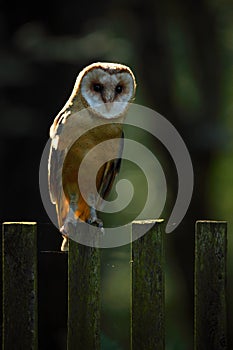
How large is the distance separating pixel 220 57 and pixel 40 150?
1554 millimetres

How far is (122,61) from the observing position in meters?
5.12

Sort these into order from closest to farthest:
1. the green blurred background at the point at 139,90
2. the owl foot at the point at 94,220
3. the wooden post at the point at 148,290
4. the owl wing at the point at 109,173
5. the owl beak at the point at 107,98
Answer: the wooden post at the point at 148,290, the owl foot at the point at 94,220, the owl beak at the point at 107,98, the owl wing at the point at 109,173, the green blurred background at the point at 139,90

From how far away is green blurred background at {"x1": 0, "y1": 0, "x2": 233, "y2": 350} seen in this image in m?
4.59

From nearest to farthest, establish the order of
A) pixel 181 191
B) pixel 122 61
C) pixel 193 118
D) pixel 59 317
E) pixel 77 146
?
pixel 59 317, pixel 77 146, pixel 181 191, pixel 193 118, pixel 122 61

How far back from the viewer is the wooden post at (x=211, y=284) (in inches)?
70.1

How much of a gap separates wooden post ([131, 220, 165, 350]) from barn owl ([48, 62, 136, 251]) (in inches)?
40.2

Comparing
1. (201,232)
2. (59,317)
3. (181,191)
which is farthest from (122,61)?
(201,232)

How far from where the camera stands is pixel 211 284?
70.1 inches

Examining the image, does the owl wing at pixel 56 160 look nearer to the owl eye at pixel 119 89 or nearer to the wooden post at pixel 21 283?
the owl eye at pixel 119 89

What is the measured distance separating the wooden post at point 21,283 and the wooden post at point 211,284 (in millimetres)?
463

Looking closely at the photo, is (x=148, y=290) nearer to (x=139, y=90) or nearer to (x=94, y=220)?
(x=94, y=220)

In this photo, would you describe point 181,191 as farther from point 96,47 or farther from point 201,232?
point 201,232

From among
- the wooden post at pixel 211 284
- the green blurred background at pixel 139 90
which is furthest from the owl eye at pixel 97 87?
the green blurred background at pixel 139 90

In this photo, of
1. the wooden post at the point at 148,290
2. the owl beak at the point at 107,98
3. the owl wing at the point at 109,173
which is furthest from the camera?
the owl wing at the point at 109,173
